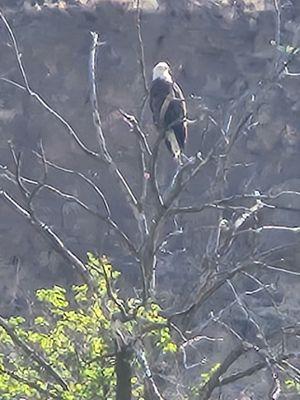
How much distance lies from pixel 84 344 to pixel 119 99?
13075mm

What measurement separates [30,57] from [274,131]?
398cm

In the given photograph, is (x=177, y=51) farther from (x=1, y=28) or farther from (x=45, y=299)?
(x=45, y=299)

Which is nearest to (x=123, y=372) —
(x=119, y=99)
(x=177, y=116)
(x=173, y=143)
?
(x=177, y=116)

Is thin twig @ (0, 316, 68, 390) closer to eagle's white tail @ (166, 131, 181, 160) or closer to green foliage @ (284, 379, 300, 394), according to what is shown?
green foliage @ (284, 379, 300, 394)

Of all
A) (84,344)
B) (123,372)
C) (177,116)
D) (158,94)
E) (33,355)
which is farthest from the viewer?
(158,94)

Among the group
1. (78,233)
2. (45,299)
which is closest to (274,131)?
(78,233)

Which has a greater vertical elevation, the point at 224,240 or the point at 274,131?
the point at 224,240

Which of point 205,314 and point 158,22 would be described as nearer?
point 205,314

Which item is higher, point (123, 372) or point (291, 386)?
point (123, 372)

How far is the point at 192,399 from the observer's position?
5.82m

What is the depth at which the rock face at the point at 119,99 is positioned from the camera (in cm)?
1786

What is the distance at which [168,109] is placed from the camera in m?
8.34

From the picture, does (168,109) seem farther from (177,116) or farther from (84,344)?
(84,344)

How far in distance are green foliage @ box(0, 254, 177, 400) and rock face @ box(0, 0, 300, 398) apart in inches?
446
